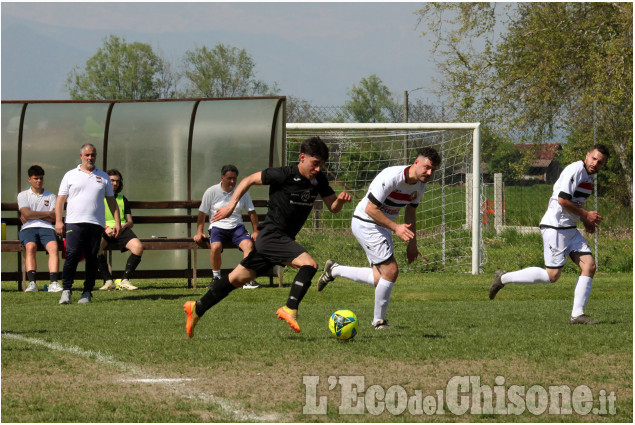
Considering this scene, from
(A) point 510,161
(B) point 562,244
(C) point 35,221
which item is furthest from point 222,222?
(A) point 510,161

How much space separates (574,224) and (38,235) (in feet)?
27.2

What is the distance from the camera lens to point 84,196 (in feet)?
39.7

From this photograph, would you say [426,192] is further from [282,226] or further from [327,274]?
[282,226]

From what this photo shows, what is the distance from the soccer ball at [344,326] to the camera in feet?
26.3

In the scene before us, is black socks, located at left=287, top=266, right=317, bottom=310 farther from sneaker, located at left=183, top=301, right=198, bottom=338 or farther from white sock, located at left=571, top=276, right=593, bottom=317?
white sock, located at left=571, top=276, right=593, bottom=317

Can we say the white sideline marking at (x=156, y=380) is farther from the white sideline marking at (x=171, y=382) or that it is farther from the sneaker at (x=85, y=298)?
the sneaker at (x=85, y=298)

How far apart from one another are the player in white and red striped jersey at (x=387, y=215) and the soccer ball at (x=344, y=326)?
0.95 metres

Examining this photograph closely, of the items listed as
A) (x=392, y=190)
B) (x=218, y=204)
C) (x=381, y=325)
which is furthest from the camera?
(x=218, y=204)

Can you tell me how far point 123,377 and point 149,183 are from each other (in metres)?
10.1

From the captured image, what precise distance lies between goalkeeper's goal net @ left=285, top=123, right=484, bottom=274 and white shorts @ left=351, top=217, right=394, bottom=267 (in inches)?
329

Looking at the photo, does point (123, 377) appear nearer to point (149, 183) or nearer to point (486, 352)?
point (486, 352)

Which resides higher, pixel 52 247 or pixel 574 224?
pixel 574 224

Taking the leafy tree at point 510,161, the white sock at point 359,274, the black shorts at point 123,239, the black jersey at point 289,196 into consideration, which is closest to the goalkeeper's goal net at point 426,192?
the black shorts at point 123,239

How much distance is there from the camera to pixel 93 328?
9250mm
